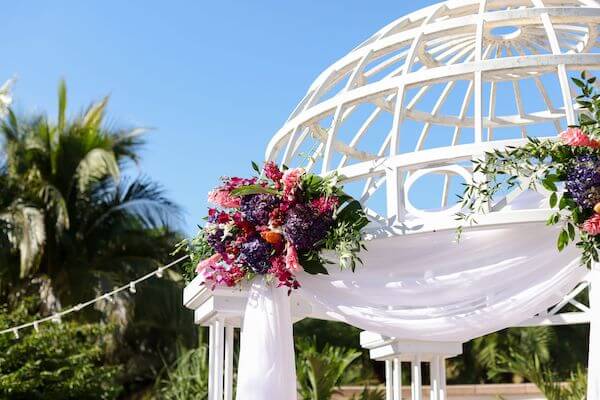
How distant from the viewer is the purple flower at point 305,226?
20.4 ft

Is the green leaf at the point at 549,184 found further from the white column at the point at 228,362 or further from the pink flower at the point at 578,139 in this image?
the white column at the point at 228,362

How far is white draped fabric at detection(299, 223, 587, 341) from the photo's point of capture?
19.1ft

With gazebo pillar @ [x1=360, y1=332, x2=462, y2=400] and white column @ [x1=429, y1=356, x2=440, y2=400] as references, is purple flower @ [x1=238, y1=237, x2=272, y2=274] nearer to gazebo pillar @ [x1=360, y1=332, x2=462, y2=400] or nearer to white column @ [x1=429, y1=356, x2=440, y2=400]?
gazebo pillar @ [x1=360, y1=332, x2=462, y2=400]

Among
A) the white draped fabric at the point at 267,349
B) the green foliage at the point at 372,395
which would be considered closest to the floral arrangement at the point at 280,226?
the white draped fabric at the point at 267,349

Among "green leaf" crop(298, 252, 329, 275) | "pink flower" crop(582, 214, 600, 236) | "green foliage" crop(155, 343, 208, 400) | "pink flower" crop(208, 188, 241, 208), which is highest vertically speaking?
"pink flower" crop(208, 188, 241, 208)

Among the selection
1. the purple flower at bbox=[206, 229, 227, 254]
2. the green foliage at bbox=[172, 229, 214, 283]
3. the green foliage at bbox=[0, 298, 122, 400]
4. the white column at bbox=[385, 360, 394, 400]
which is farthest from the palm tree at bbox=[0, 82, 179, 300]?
the purple flower at bbox=[206, 229, 227, 254]

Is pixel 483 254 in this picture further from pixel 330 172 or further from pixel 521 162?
pixel 330 172

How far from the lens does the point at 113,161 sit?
53.4 feet

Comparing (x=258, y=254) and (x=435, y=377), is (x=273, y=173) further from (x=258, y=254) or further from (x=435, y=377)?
(x=435, y=377)

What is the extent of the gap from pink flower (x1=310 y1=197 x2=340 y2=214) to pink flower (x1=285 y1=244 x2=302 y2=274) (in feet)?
1.10

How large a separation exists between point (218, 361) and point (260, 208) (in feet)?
6.52

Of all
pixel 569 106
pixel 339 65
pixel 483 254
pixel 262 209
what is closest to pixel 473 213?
pixel 483 254

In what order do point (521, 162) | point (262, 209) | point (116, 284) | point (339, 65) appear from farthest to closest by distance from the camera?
point (116, 284)
point (339, 65)
point (262, 209)
point (521, 162)

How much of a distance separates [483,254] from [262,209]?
1.63 metres
